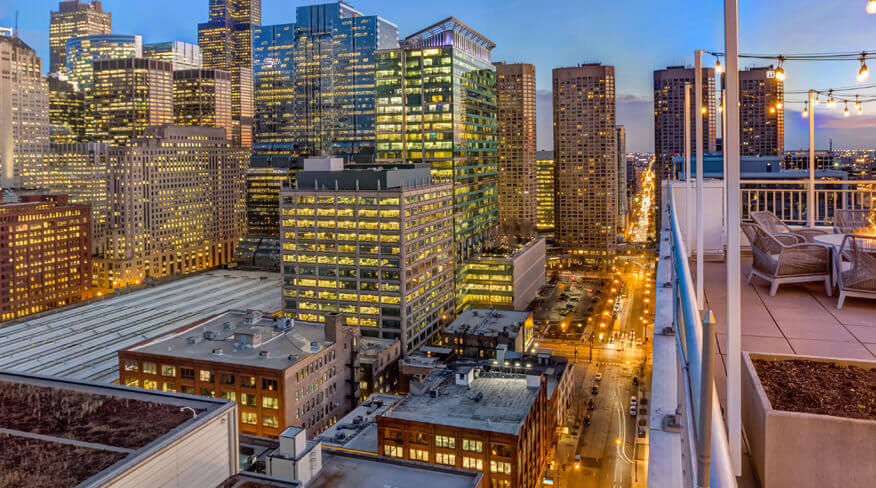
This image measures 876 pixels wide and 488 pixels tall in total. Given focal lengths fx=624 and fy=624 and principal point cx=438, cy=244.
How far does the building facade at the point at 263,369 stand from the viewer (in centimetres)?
3856

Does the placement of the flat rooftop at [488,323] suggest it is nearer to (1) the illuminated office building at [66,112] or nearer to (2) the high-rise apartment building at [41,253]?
(2) the high-rise apartment building at [41,253]

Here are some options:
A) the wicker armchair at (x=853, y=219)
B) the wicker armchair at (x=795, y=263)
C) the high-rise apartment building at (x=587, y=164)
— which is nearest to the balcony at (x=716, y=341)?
the wicker armchair at (x=795, y=263)

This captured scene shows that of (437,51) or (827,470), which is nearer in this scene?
(827,470)

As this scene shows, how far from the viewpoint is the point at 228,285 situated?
8481 cm

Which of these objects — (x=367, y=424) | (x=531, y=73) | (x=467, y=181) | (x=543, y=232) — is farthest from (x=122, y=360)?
(x=531, y=73)

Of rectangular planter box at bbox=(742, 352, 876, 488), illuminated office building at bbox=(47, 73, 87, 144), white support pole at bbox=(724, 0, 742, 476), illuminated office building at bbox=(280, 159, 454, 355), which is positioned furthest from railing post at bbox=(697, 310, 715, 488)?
illuminated office building at bbox=(47, 73, 87, 144)

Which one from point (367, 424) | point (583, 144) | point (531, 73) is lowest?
point (367, 424)

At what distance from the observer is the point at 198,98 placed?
175125 mm

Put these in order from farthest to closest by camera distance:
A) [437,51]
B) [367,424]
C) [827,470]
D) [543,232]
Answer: [543,232] → [437,51] → [367,424] → [827,470]

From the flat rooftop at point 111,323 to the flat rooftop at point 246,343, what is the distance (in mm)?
7475

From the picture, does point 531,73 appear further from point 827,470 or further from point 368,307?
point 827,470

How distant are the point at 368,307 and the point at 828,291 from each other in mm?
49086

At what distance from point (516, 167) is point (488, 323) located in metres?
83.3

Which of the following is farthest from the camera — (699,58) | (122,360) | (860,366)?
(122,360)
